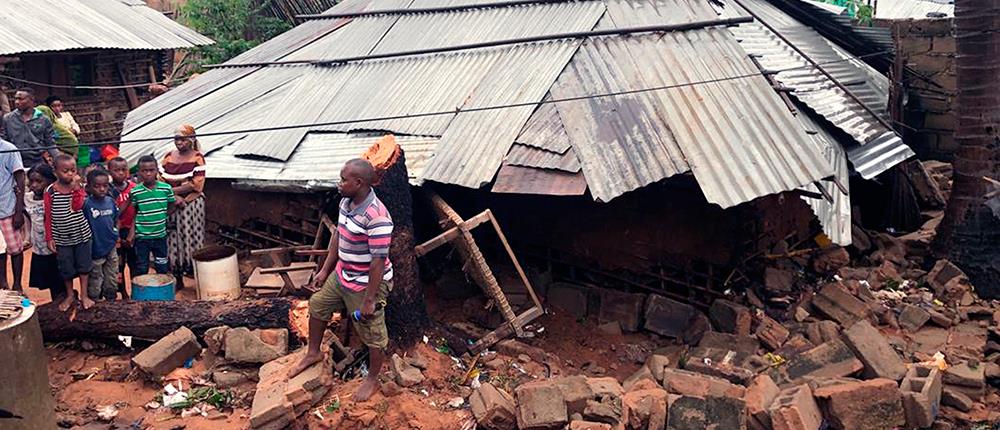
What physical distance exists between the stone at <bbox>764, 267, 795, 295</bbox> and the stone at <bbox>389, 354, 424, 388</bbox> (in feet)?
13.2

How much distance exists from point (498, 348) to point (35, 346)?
11.4 ft

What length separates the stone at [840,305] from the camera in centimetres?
782

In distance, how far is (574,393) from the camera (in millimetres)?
5629

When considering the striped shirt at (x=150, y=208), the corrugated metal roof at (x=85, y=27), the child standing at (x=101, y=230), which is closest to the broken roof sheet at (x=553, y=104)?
the striped shirt at (x=150, y=208)

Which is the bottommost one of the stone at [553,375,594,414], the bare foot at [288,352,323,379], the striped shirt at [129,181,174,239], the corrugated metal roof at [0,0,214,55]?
the stone at [553,375,594,414]

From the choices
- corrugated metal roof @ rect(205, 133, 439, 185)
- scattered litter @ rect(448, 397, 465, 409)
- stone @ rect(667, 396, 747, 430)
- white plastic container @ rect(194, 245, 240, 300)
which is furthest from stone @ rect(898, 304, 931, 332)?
white plastic container @ rect(194, 245, 240, 300)

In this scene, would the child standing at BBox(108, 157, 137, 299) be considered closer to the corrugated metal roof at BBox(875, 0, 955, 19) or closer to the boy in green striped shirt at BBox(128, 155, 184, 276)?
the boy in green striped shirt at BBox(128, 155, 184, 276)

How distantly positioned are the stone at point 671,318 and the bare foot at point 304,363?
352cm

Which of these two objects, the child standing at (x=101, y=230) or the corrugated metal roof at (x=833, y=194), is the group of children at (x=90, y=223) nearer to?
the child standing at (x=101, y=230)

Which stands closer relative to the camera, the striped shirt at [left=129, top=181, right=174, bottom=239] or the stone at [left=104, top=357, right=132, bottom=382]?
the stone at [left=104, top=357, right=132, bottom=382]

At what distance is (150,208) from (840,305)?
6666 millimetres

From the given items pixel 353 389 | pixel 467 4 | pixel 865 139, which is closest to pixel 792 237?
pixel 865 139

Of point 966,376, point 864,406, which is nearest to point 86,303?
point 864,406

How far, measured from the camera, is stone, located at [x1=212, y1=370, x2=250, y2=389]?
594 cm
